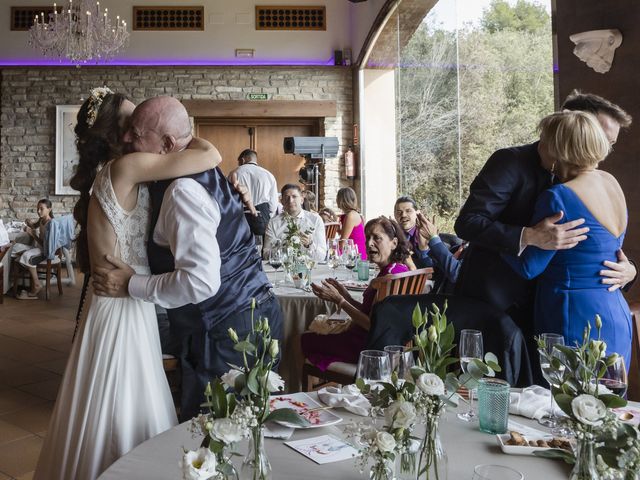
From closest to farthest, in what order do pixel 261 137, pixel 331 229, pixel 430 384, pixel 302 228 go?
pixel 430 384
pixel 302 228
pixel 331 229
pixel 261 137

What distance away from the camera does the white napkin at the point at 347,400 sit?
1.45 meters

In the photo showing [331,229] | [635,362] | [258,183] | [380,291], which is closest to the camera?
[635,362]

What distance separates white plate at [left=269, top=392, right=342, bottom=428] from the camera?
1.38 metres

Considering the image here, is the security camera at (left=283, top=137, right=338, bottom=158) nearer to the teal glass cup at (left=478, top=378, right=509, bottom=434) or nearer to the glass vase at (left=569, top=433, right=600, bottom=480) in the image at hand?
the teal glass cup at (left=478, top=378, right=509, bottom=434)

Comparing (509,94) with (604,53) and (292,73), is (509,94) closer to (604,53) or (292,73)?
(604,53)

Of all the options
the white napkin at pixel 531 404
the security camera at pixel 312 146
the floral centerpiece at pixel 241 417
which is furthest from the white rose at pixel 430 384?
the security camera at pixel 312 146

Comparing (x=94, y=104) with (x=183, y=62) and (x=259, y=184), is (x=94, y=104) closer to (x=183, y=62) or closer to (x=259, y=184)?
(x=259, y=184)

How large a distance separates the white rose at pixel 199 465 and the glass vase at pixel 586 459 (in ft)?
1.78

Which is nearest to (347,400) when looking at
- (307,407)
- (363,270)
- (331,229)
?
(307,407)

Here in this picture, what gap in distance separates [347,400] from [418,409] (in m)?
0.53

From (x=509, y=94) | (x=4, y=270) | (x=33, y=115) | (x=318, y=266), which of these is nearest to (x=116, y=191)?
(x=318, y=266)

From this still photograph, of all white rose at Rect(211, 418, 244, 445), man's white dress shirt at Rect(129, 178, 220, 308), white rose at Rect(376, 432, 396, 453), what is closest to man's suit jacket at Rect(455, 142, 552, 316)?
man's white dress shirt at Rect(129, 178, 220, 308)

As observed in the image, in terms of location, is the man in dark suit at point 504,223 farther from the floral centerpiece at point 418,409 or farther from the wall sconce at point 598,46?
the floral centerpiece at point 418,409

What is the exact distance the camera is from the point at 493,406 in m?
1.34
